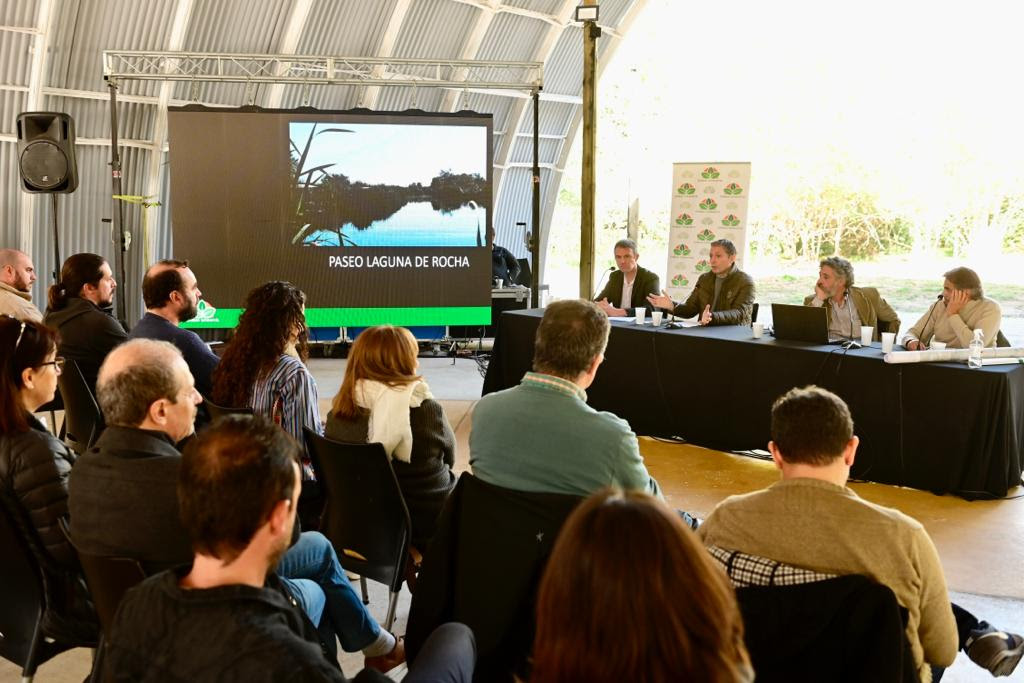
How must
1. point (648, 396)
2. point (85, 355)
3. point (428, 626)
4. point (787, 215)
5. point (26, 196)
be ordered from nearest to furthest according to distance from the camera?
1. point (428, 626)
2. point (85, 355)
3. point (648, 396)
4. point (26, 196)
5. point (787, 215)

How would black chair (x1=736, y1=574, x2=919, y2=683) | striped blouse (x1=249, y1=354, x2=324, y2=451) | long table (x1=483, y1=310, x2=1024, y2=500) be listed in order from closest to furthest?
black chair (x1=736, y1=574, x2=919, y2=683) < striped blouse (x1=249, y1=354, x2=324, y2=451) < long table (x1=483, y1=310, x2=1024, y2=500)

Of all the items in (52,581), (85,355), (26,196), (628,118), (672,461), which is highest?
(628,118)

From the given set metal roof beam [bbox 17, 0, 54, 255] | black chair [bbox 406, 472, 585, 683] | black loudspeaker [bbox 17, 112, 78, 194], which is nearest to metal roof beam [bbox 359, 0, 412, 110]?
metal roof beam [bbox 17, 0, 54, 255]

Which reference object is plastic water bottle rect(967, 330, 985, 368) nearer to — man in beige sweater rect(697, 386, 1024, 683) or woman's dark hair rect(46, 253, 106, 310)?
man in beige sweater rect(697, 386, 1024, 683)

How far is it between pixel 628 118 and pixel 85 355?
20565 millimetres

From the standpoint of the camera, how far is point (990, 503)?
15.4 feet

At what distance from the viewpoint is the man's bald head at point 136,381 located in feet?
7.32

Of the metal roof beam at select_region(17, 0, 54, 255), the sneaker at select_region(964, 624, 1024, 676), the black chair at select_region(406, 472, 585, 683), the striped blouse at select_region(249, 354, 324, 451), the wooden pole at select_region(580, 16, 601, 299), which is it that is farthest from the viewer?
the metal roof beam at select_region(17, 0, 54, 255)

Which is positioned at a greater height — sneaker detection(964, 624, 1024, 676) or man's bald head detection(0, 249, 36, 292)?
man's bald head detection(0, 249, 36, 292)

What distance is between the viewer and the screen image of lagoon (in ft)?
31.4

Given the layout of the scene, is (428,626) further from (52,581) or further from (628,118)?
(628,118)

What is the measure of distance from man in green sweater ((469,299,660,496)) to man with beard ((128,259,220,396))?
1.96 metres

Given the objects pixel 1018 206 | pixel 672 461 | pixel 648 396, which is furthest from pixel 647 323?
pixel 1018 206

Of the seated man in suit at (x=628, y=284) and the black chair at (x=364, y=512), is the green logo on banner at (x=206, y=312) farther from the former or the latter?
the black chair at (x=364, y=512)
